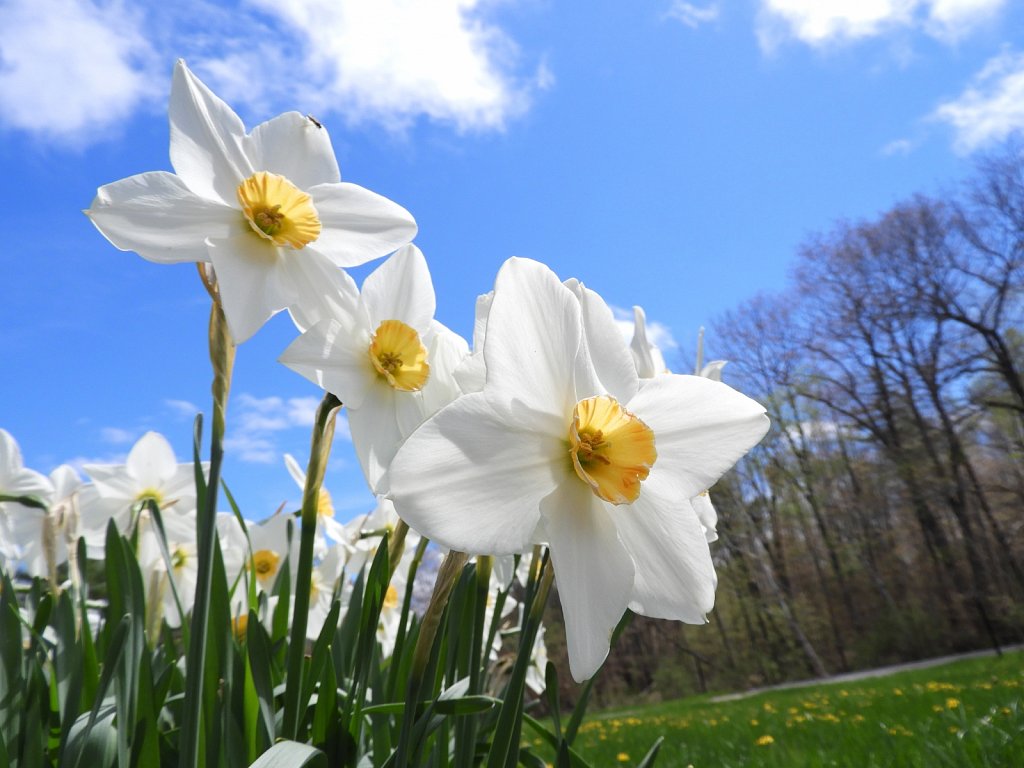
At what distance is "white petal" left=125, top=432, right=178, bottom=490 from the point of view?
5.75ft

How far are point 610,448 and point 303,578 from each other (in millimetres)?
421

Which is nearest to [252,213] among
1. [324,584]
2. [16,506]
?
[324,584]

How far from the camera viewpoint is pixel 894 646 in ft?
52.9

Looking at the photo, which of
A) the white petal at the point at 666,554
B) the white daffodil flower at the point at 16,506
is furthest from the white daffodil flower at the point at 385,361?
the white daffodil flower at the point at 16,506

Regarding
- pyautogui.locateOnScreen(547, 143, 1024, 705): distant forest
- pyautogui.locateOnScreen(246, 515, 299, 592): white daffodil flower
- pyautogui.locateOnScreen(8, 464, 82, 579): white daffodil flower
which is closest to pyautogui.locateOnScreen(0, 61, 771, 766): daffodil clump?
pyautogui.locateOnScreen(8, 464, 82, 579): white daffodil flower

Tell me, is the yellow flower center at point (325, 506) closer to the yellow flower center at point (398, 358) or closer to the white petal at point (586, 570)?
the yellow flower center at point (398, 358)

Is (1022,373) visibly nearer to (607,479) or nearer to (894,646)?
(894,646)

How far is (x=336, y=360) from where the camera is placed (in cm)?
102

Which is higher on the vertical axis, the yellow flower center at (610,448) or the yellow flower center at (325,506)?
the yellow flower center at (325,506)

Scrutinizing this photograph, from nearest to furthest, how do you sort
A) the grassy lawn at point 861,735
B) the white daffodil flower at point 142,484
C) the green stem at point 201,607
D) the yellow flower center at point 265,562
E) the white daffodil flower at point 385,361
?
the green stem at point 201,607 < the white daffodil flower at point 385,361 < the white daffodil flower at point 142,484 < the yellow flower center at point 265,562 < the grassy lawn at point 861,735

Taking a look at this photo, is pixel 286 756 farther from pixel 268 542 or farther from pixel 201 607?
pixel 268 542

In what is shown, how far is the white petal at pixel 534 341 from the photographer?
758 mm

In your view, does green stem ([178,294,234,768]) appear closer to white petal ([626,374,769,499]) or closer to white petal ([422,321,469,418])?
white petal ([422,321,469,418])

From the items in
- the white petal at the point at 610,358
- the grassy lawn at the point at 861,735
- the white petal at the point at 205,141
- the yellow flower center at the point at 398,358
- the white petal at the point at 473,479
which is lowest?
the grassy lawn at the point at 861,735
